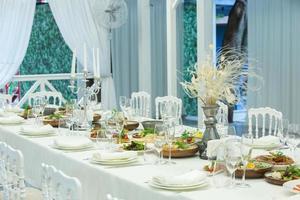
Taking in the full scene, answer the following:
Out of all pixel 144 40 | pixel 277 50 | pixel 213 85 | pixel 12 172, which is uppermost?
pixel 144 40

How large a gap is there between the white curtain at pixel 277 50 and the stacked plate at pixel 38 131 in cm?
523

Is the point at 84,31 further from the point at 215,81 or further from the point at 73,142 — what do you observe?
the point at 215,81

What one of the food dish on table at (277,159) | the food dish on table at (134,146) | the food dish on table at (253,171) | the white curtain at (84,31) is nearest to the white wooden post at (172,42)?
the white curtain at (84,31)

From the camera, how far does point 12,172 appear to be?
276 cm

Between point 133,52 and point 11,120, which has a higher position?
point 133,52

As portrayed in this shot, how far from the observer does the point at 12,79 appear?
722 centimetres

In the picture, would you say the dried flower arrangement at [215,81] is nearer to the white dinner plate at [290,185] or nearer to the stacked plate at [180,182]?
the stacked plate at [180,182]

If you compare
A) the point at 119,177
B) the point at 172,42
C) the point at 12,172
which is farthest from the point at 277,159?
the point at 172,42

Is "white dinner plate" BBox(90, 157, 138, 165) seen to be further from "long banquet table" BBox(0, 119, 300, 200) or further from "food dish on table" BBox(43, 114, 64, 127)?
"food dish on table" BBox(43, 114, 64, 127)

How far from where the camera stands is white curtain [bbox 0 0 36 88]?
6977 millimetres

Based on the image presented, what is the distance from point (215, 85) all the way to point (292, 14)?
555 cm

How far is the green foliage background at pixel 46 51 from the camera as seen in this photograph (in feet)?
28.3

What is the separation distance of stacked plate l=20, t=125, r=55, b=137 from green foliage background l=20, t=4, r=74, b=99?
502cm

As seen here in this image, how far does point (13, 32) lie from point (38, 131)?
3790 mm
